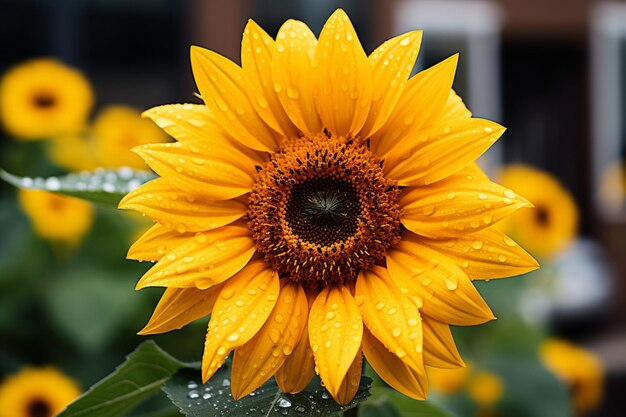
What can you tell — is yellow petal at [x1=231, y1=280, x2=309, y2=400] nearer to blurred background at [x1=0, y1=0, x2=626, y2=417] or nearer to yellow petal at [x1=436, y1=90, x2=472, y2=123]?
yellow petal at [x1=436, y1=90, x2=472, y2=123]

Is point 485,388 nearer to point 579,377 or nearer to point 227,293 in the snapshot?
point 579,377

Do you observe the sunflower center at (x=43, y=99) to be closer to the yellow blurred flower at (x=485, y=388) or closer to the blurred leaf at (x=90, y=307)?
the blurred leaf at (x=90, y=307)

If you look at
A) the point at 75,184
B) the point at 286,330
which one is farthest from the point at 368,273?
the point at 75,184

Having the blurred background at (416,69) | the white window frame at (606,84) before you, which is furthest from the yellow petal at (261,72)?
the white window frame at (606,84)

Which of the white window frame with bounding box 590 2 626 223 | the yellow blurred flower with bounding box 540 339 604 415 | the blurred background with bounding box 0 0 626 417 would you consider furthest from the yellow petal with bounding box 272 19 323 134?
the white window frame with bounding box 590 2 626 223

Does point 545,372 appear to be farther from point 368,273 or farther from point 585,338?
point 585,338

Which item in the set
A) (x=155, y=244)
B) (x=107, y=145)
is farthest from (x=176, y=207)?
(x=107, y=145)
